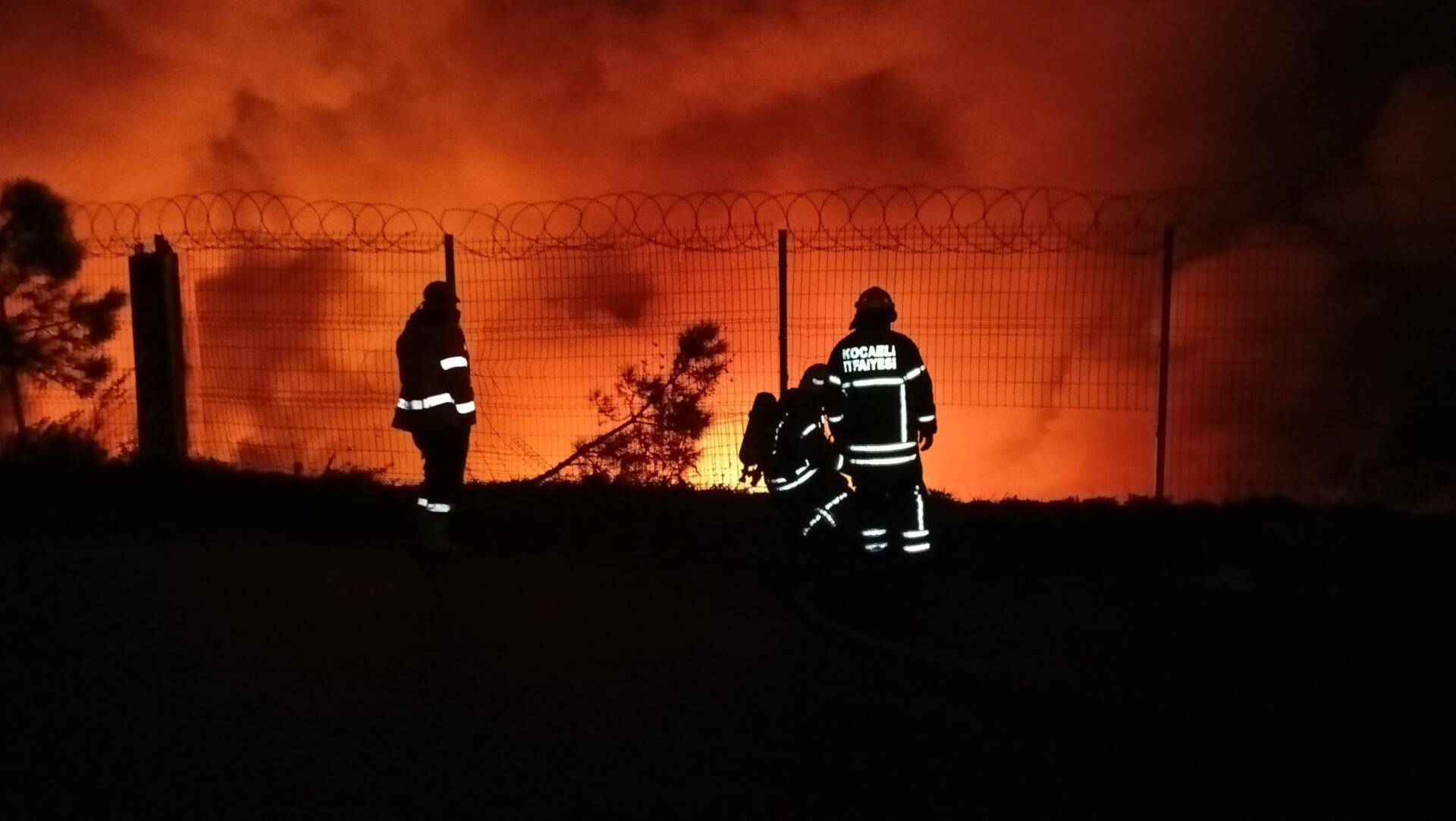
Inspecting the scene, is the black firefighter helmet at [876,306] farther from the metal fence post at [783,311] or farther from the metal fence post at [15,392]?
the metal fence post at [15,392]

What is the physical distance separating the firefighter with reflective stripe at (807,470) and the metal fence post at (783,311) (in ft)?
4.87

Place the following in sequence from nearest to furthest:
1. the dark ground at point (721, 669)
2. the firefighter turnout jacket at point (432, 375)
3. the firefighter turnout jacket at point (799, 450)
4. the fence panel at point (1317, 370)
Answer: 1. the dark ground at point (721, 669)
2. the firefighter turnout jacket at point (432, 375)
3. the firefighter turnout jacket at point (799, 450)
4. the fence panel at point (1317, 370)

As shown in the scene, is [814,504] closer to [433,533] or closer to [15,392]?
[433,533]

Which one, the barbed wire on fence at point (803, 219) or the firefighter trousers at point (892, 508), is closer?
the firefighter trousers at point (892, 508)

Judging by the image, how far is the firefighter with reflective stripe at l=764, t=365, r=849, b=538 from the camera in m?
8.65

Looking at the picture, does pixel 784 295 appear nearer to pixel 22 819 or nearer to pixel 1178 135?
pixel 1178 135

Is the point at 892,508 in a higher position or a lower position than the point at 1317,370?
lower

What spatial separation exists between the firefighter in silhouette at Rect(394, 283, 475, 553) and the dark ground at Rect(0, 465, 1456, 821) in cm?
39

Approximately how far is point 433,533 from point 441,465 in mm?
455

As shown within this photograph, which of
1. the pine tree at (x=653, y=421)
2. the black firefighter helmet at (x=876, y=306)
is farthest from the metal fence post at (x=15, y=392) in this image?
the black firefighter helmet at (x=876, y=306)

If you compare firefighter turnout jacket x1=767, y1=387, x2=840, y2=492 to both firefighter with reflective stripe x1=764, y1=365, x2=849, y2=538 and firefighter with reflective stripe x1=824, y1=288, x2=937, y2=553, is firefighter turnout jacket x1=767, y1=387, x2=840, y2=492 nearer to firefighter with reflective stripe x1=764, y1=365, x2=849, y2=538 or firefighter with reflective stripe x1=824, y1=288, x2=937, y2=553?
firefighter with reflective stripe x1=764, y1=365, x2=849, y2=538

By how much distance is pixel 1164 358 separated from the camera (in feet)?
32.8

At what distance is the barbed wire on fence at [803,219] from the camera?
1052 cm

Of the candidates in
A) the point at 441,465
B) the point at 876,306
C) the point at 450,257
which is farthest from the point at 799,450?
the point at 450,257
